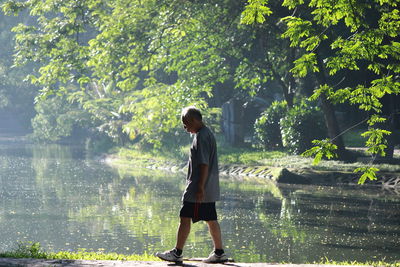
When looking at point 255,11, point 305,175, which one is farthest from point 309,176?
point 255,11

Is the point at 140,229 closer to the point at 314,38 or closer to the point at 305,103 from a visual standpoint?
the point at 314,38

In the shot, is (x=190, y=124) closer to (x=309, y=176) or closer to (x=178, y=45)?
(x=309, y=176)

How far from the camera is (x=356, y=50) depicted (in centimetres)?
1196

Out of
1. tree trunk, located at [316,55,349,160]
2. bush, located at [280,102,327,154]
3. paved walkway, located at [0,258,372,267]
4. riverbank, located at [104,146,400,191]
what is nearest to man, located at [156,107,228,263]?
paved walkway, located at [0,258,372,267]

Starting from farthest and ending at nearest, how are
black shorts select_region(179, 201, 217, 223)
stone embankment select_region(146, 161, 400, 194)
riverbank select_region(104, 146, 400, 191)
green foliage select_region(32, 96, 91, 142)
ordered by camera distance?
green foliage select_region(32, 96, 91, 142), riverbank select_region(104, 146, 400, 191), stone embankment select_region(146, 161, 400, 194), black shorts select_region(179, 201, 217, 223)

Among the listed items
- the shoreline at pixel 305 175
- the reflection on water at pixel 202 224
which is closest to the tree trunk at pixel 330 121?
the shoreline at pixel 305 175

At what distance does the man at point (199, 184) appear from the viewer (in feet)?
26.2

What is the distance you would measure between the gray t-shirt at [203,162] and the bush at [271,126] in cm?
2227

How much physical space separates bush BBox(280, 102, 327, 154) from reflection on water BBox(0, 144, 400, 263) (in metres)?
3.59

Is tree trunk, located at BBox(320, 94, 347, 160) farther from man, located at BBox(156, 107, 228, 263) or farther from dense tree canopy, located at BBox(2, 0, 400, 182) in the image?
man, located at BBox(156, 107, 228, 263)

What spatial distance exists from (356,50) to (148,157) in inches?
980

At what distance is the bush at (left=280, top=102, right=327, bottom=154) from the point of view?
27906mm

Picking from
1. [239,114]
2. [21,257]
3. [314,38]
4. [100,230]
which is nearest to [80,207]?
[100,230]

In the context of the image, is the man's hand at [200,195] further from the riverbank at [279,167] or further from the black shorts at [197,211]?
the riverbank at [279,167]
